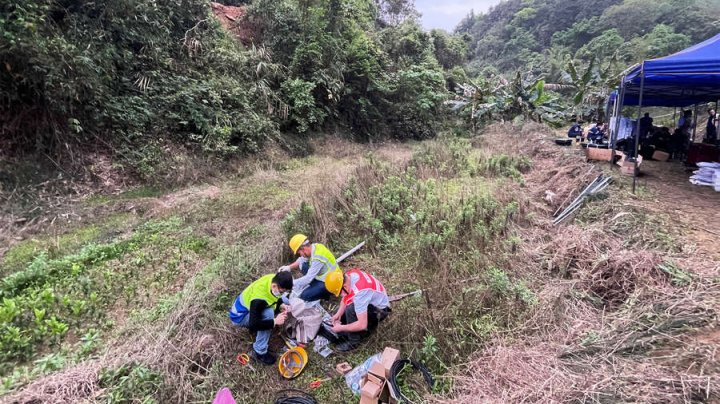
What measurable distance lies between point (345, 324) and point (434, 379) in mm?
875

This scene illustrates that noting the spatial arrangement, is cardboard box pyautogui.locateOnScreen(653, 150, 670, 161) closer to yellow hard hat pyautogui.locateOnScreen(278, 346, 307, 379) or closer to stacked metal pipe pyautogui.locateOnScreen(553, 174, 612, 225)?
stacked metal pipe pyautogui.locateOnScreen(553, 174, 612, 225)

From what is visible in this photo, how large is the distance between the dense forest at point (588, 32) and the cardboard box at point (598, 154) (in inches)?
618

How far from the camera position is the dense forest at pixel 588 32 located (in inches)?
1020

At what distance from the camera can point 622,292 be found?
9.46 feet

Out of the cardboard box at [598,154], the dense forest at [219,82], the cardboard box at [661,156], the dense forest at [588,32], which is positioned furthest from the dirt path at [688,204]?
the dense forest at [588,32]

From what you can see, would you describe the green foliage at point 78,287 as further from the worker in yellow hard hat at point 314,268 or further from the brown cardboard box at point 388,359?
the brown cardboard box at point 388,359

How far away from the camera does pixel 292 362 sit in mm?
2848

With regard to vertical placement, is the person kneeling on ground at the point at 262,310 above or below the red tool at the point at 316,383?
above

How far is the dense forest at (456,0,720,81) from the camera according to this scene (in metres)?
25.9

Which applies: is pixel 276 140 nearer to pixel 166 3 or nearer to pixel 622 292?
pixel 166 3

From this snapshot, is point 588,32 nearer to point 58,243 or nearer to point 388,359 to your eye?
point 388,359

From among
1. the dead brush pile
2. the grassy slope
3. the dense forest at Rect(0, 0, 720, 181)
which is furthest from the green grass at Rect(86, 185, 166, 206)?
the dead brush pile

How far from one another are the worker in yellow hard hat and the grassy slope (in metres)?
0.55

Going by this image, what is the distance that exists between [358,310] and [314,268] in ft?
2.12
